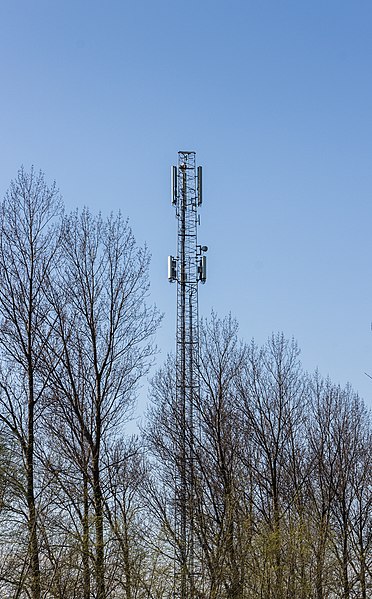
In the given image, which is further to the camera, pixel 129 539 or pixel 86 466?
pixel 86 466

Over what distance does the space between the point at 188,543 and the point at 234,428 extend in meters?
6.20

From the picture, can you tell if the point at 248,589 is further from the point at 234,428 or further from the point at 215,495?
the point at 234,428

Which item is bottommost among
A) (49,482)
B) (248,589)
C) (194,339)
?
(248,589)

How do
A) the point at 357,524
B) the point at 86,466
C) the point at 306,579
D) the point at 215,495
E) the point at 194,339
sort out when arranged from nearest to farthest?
the point at 86,466 → the point at 306,579 → the point at 215,495 → the point at 194,339 → the point at 357,524

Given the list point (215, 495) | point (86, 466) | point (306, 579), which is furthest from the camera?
point (215, 495)

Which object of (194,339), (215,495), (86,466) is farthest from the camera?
(194,339)

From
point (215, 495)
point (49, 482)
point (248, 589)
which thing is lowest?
point (248, 589)

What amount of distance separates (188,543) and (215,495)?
3645mm

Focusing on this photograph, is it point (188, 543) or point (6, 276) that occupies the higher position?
point (6, 276)

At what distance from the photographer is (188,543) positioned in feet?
46.5

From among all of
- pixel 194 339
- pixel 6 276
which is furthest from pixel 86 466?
pixel 194 339

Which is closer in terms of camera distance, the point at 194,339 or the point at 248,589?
the point at 248,589

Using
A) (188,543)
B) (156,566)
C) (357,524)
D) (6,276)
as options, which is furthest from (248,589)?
(357,524)

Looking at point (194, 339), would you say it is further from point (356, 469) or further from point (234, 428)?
point (356, 469)
